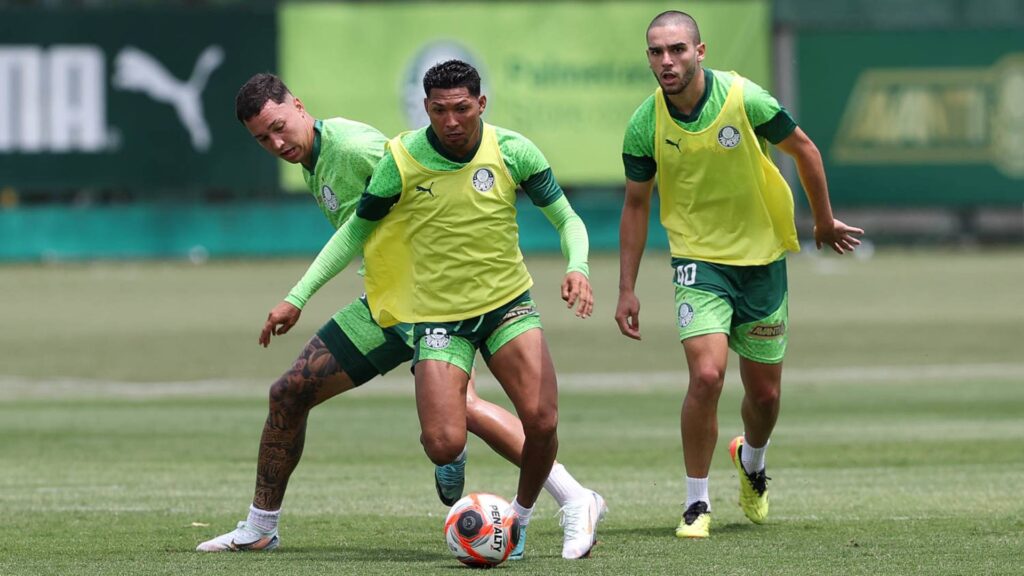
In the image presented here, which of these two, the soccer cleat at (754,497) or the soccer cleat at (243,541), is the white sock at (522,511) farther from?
the soccer cleat at (754,497)

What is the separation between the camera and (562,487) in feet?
28.8

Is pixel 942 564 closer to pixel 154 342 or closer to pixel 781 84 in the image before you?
pixel 154 342

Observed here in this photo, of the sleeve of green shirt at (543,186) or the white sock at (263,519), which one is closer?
the sleeve of green shirt at (543,186)

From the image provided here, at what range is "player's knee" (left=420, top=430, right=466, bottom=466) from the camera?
8.31m

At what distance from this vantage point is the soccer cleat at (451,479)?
340 inches

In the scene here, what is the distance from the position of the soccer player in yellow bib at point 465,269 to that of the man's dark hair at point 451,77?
0.02 m

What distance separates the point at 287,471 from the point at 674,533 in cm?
186

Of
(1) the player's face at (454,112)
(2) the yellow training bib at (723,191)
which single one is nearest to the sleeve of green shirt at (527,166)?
(1) the player's face at (454,112)

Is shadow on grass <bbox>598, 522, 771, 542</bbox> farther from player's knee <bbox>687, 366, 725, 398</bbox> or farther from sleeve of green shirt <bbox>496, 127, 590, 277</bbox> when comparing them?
sleeve of green shirt <bbox>496, 127, 590, 277</bbox>

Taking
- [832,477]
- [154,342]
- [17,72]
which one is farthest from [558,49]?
[832,477]

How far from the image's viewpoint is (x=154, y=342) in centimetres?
2302

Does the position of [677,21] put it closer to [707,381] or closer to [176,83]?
[707,381]

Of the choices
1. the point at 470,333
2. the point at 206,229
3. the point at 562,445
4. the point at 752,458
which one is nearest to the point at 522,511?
the point at 470,333

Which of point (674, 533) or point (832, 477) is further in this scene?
point (832, 477)
